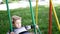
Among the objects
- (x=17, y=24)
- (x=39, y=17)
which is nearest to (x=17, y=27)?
(x=17, y=24)

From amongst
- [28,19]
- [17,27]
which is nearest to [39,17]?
[28,19]

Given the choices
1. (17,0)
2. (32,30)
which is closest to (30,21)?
(32,30)

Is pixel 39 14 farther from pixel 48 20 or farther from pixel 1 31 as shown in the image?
pixel 1 31

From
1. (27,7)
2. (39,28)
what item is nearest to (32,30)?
(39,28)

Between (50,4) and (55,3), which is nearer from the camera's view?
(50,4)

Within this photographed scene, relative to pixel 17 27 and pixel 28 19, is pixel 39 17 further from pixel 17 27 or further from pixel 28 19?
pixel 17 27

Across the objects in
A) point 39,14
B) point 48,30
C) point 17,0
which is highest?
point 17,0

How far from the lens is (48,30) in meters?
1.44

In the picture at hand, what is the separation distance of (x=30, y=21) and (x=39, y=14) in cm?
9

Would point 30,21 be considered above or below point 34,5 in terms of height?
below

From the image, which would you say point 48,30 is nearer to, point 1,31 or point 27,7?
point 27,7

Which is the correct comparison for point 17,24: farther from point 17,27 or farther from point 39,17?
point 39,17

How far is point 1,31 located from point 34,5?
12.3 inches

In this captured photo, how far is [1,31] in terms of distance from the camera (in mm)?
1433
